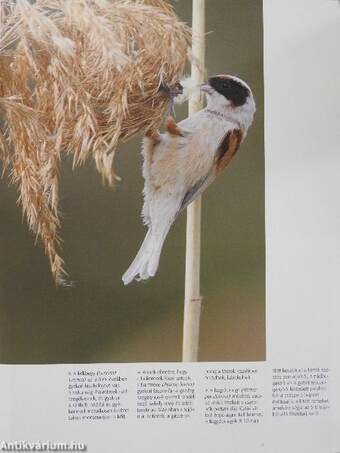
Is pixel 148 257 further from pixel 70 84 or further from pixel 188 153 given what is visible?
pixel 70 84

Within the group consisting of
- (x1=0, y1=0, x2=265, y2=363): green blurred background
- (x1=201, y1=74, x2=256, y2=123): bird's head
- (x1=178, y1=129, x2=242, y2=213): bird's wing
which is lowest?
(x1=0, y1=0, x2=265, y2=363): green blurred background

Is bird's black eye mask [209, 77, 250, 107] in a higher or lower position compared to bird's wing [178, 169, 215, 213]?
higher

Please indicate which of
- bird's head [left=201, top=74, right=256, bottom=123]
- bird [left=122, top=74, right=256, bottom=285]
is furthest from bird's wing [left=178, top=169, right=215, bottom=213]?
bird's head [left=201, top=74, right=256, bottom=123]

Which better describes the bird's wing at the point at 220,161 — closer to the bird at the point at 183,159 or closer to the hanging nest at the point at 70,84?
the bird at the point at 183,159

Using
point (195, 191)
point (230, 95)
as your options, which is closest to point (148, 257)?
point (195, 191)

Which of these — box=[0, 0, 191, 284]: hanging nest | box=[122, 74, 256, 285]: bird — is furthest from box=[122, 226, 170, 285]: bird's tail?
box=[0, 0, 191, 284]: hanging nest

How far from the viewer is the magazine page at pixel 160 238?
3.09 feet

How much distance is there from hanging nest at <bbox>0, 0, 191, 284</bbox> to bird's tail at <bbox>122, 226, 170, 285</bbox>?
0.13 m

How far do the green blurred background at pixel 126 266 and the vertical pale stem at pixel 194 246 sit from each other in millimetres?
12

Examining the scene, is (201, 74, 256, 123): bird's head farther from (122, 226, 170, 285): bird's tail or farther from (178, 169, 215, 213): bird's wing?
(122, 226, 170, 285): bird's tail

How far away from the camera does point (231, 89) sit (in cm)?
98

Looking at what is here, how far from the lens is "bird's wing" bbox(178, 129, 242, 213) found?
0.97 m

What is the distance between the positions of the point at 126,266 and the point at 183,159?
9.0 inches

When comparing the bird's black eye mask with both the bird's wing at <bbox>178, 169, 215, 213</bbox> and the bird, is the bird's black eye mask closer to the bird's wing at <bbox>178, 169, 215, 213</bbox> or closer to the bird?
the bird
